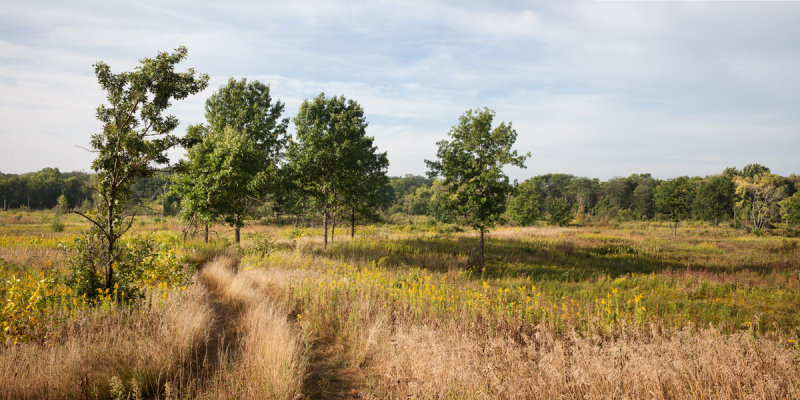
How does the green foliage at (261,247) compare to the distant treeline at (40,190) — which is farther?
the distant treeline at (40,190)

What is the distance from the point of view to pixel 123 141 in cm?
644

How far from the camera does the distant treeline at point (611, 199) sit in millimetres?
46878

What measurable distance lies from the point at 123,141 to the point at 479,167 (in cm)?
1403

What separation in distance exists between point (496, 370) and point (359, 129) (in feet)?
65.7

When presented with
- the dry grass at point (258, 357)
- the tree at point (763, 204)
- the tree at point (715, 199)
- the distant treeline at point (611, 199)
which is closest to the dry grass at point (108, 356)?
the dry grass at point (258, 357)

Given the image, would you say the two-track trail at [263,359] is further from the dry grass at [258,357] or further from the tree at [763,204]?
the tree at [763,204]

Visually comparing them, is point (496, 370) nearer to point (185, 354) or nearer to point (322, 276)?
point (185, 354)

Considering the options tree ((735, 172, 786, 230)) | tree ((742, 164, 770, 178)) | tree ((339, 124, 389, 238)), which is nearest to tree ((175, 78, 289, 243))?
tree ((339, 124, 389, 238))

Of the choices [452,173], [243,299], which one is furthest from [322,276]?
[452,173]

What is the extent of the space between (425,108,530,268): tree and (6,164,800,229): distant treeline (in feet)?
3.95

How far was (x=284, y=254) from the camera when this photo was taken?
13820 millimetres

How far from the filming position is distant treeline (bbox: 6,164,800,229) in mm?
46878

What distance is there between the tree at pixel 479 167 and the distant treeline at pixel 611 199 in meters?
1.21

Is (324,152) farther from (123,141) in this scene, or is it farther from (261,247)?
(123,141)
